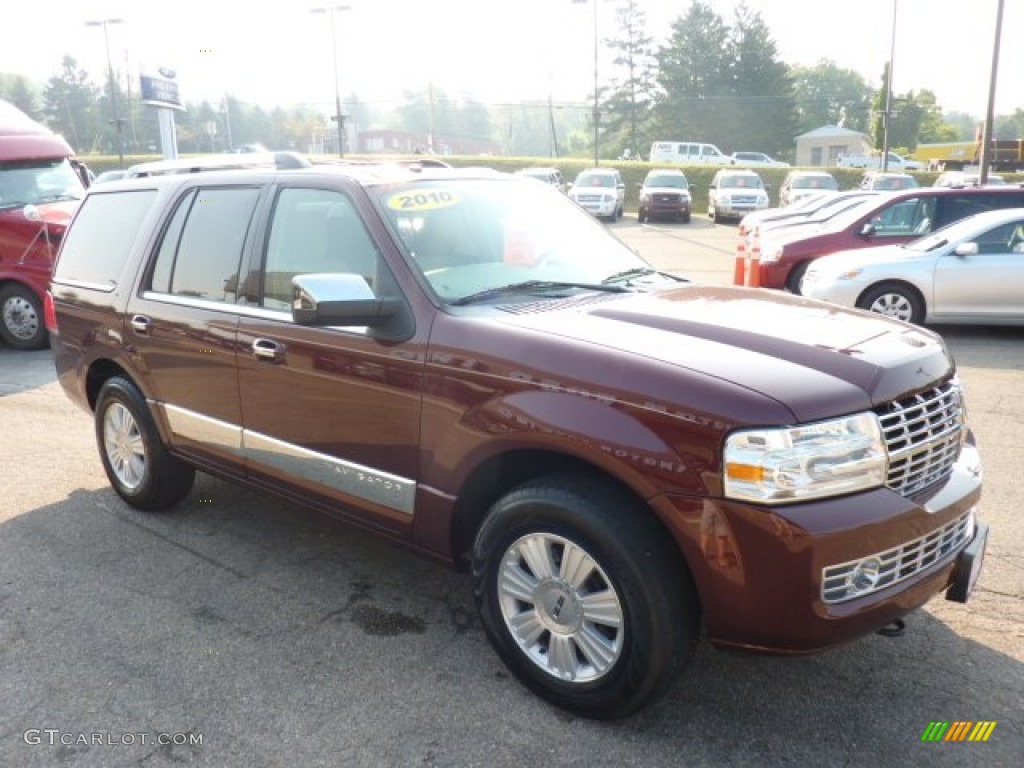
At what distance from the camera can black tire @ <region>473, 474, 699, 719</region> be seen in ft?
8.75

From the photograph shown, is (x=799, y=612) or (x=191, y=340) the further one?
(x=191, y=340)

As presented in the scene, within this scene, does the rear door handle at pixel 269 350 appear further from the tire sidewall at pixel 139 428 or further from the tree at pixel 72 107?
the tree at pixel 72 107

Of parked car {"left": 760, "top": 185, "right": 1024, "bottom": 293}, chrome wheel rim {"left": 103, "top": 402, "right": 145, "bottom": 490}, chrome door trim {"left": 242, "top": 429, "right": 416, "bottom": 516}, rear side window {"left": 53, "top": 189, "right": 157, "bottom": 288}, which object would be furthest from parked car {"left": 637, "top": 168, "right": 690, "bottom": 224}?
chrome door trim {"left": 242, "top": 429, "right": 416, "bottom": 516}

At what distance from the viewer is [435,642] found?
346 cm

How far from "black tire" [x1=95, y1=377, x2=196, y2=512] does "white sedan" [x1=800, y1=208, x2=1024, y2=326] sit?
23.5 ft

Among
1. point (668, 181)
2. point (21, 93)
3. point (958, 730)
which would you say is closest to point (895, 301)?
point (958, 730)

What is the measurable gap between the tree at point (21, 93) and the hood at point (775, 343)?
107 m

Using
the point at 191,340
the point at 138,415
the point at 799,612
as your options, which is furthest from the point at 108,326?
the point at 799,612

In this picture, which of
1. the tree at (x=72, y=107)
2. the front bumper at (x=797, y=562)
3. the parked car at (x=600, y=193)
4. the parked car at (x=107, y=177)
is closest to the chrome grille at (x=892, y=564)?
the front bumper at (x=797, y=562)

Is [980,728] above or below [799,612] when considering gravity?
below

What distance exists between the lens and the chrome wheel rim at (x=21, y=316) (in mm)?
10422

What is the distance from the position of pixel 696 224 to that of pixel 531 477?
29.1 meters

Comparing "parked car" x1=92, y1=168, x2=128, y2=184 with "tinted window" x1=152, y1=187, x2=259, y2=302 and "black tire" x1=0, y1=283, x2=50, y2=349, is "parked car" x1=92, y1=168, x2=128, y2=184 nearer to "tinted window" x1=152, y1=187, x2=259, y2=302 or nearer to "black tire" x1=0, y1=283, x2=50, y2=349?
"tinted window" x1=152, y1=187, x2=259, y2=302

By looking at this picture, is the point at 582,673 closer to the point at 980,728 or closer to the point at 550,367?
the point at 550,367
